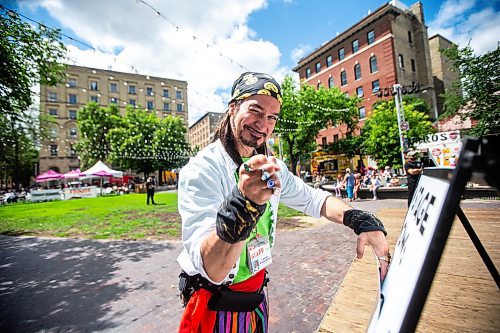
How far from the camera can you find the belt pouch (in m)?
1.32

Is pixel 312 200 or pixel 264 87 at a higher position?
pixel 264 87

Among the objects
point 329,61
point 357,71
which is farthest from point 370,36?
point 329,61

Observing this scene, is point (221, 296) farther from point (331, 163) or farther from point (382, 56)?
point (382, 56)

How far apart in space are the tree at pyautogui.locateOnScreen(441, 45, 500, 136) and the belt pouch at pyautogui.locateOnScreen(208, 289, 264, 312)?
11.7m

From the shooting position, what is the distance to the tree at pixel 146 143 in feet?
110

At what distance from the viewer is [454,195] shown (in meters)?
0.52

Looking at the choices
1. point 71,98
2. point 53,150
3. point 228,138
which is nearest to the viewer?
Answer: point 228,138

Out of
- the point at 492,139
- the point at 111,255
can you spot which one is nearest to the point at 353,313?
the point at 492,139

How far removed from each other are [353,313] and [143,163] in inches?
1492

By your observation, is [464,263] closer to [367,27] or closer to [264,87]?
[264,87]

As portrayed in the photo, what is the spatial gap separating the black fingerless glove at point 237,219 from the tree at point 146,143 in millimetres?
35658

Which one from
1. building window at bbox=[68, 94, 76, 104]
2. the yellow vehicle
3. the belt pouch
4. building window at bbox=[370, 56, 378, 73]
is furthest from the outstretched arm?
building window at bbox=[68, 94, 76, 104]

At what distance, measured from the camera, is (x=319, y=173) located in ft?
103

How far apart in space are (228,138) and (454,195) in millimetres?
1274
